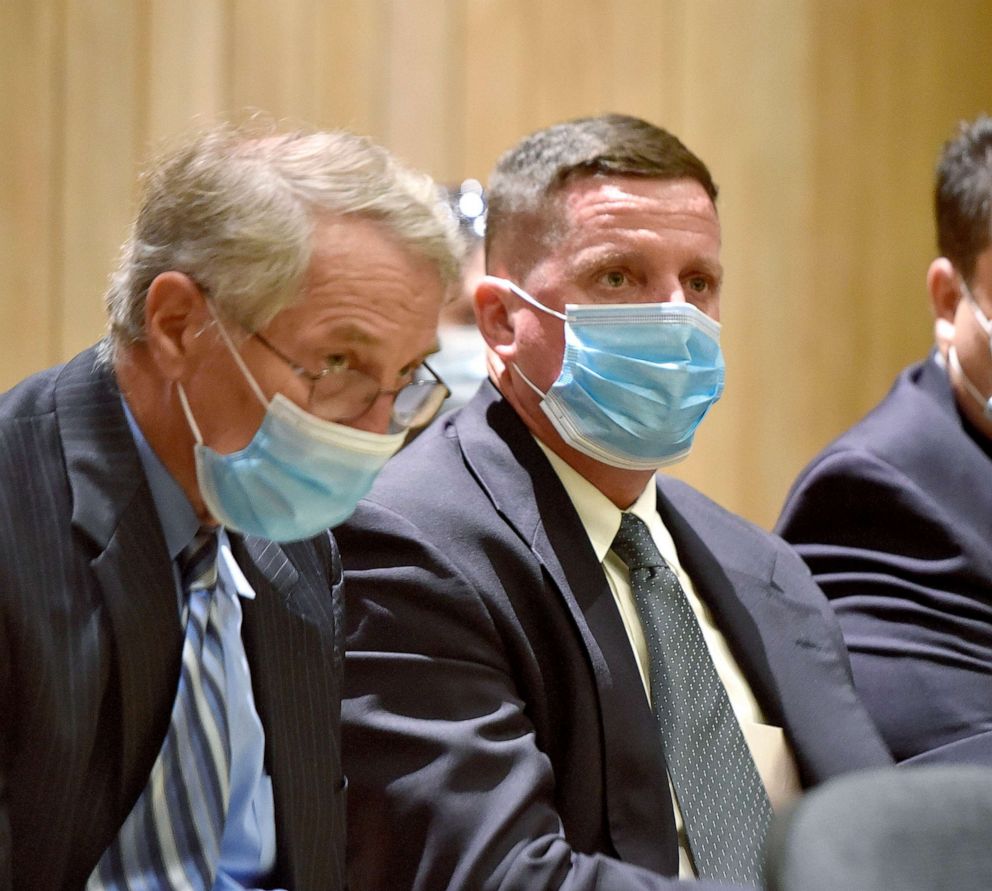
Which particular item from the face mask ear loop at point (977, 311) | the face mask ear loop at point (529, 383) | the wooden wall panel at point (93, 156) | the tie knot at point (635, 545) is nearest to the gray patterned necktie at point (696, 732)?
the tie knot at point (635, 545)

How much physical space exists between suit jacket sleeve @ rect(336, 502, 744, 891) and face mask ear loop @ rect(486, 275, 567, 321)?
1.54ft

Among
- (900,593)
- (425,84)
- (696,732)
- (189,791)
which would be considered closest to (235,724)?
(189,791)

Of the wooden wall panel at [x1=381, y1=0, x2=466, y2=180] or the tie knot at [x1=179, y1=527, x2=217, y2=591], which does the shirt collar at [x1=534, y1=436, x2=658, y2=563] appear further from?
the wooden wall panel at [x1=381, y1=0, x2=466, y2=180]

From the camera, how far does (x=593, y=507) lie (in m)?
2.21

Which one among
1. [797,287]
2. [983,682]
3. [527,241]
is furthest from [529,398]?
[797,287]

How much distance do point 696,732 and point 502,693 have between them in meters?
0.34

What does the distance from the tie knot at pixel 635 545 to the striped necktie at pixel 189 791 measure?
0.76 m

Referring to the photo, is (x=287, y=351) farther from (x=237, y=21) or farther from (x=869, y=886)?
(x=237, y=21)

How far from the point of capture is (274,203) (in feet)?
5.40

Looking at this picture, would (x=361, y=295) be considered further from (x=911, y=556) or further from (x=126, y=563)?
(x=911, y=556)

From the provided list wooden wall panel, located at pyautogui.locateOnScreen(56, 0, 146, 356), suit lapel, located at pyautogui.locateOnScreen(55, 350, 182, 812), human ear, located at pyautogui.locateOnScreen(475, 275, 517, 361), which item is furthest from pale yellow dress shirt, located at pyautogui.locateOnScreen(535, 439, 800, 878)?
wooden wall panel, located at pyautogui.locateOnScreen(56, 0, 146, 356)

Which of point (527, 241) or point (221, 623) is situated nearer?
point (221, 623)

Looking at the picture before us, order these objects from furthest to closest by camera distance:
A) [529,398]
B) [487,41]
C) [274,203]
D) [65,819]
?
[487,41], [529,398], [274,203], [65,819]

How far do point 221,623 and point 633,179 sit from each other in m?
1.06
